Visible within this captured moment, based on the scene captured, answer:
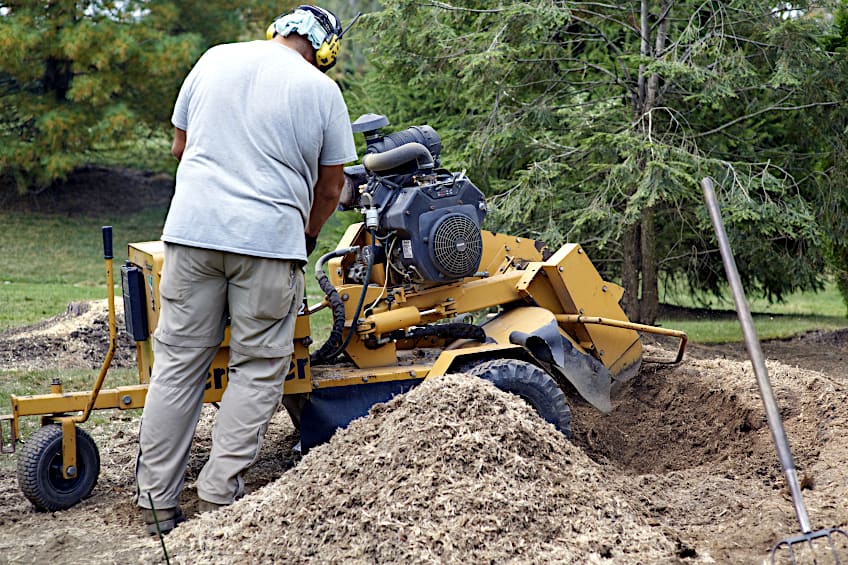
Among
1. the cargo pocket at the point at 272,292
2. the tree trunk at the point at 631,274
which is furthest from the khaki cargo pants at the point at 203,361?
the tree trunk at the point at 631,274

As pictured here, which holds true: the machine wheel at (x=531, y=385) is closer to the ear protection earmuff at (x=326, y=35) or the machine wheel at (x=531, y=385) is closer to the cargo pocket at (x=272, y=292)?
the cargo pocket at (x=272, y=292)

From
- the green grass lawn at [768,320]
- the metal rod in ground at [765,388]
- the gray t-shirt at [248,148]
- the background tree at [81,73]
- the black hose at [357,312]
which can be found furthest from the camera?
the background tree at [81,73]

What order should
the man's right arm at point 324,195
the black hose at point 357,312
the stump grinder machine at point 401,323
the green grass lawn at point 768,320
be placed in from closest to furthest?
the man's right arm at point 324,195, the stump grinder machine at point 401,323, the black hose at point 357,312, the green grass lawn at point 768,320

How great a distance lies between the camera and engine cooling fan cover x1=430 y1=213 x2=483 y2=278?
17.1ft

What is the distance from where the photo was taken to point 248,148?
4.20 metres

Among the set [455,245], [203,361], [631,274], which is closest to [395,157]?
[455,245]

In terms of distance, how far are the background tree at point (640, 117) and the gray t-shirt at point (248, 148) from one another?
12.9 ft

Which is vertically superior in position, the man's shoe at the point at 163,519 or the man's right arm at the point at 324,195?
the man's right arm at the point at 324,195

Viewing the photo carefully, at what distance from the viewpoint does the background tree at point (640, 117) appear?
7953 millimetres

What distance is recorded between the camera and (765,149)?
29.2ft

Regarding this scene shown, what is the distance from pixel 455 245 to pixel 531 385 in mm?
816

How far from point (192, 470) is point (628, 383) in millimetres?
2652

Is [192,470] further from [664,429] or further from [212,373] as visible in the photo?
[664,429]

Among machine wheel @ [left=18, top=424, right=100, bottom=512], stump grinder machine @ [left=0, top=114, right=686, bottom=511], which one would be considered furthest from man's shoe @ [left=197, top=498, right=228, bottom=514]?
machine wheel @ [left=18, top=424, right=100, bottom=512]
